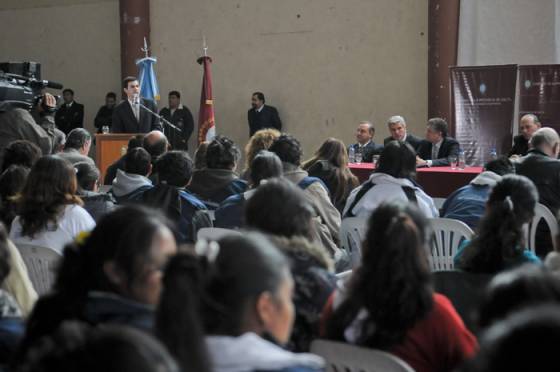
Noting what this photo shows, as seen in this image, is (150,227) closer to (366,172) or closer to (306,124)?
(366,172)

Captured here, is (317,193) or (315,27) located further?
(315,27)

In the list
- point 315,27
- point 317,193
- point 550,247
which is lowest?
point 550,247

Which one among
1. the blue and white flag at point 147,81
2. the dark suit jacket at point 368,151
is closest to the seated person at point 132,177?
the dark suit jacket at point 368,151

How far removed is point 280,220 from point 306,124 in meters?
9.30

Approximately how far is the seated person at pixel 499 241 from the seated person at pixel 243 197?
59.2 inches

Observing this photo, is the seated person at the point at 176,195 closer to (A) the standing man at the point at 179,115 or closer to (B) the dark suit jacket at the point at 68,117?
(A) the standing man at the point at 179,115

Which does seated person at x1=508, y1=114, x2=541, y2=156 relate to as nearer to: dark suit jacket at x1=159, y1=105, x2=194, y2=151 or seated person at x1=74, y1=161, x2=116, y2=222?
seated person at x1=74, y1=161, x2=116, y2=222

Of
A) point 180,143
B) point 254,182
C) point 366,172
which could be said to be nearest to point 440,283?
point 254,182

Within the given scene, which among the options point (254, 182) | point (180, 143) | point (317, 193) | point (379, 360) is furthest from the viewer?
point (180, 143)

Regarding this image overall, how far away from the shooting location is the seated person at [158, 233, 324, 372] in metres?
1.58

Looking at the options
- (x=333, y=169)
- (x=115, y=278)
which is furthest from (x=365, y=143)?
(x=115, y=278)

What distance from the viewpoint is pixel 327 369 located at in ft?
6.82

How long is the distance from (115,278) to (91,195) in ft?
8.43

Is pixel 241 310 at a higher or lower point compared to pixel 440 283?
higher
